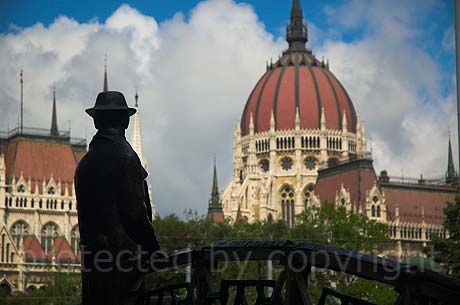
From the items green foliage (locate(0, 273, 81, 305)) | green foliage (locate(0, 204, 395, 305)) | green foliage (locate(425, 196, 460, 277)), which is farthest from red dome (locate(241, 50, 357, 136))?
green foliage (locate(425, 196, 460, 277))

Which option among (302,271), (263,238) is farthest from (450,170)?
(302,271)

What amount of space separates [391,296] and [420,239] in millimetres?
54946

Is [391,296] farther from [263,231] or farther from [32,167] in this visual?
[32,167]

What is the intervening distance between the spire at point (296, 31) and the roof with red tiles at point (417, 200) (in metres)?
41.5

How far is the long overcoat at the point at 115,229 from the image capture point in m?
9.95

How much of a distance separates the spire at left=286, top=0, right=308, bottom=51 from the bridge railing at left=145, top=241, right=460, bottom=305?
151904 millimetres

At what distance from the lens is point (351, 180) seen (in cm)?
12588

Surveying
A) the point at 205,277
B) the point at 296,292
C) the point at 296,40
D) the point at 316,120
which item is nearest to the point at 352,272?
the point at 296,292

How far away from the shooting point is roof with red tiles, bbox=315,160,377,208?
123 m

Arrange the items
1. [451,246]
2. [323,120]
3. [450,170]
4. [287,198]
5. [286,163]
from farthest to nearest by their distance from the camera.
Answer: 1. [286,163]
2. [323,120]
3. [287,198]
4. [450,170]
5. [451,246]

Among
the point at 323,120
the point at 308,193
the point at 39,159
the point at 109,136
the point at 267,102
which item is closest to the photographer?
the point at 109,136

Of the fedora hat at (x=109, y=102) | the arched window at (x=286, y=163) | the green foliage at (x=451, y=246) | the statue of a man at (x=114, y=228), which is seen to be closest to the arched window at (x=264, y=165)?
the arched window at (x=286, y=163)

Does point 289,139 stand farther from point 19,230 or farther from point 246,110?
point 19,230

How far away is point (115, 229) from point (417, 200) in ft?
386
